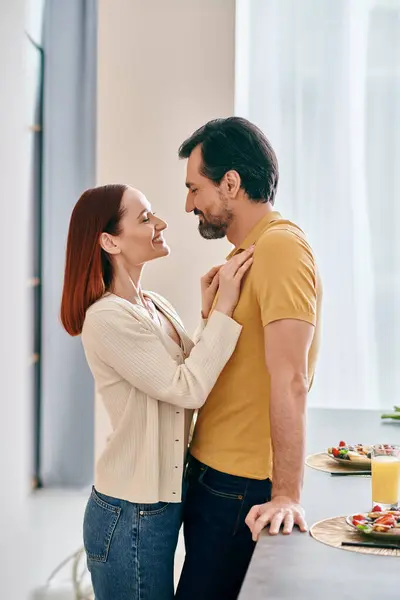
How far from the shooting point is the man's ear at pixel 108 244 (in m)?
1.93

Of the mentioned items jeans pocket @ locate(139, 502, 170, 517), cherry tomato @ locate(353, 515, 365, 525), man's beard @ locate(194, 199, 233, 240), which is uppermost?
man's beard @ locate(194, 199, 233, 240)

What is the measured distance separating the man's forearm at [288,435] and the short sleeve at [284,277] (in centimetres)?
13

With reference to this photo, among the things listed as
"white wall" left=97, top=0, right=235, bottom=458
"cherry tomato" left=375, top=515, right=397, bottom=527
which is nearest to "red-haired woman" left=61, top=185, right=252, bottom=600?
"cherry tomato" left=375, top=515, right=397, bottom=527

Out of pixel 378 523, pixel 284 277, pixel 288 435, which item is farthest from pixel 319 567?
pixel 284 277

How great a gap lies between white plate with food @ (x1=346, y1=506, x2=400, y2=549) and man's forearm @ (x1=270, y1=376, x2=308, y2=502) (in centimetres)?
12

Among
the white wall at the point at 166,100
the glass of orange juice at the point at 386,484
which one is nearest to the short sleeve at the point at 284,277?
the glass of orange juice at the point at 386,484

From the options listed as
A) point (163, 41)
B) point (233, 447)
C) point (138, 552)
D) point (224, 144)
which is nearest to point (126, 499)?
point (138, 552)

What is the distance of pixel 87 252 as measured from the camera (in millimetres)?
1917

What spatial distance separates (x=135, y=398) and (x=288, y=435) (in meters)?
0.41

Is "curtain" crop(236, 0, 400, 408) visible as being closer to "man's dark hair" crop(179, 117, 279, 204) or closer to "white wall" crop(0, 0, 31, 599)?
"white wall" crop(0, 0, 31, 599)

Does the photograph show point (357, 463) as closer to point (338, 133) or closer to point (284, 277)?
point (284, 277)

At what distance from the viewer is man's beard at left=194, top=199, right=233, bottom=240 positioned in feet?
6.09

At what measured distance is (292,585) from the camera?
119cm

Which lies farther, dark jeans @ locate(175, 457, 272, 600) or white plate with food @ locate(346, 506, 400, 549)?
dark jeans @ locate(175, 457, 272, 600)
